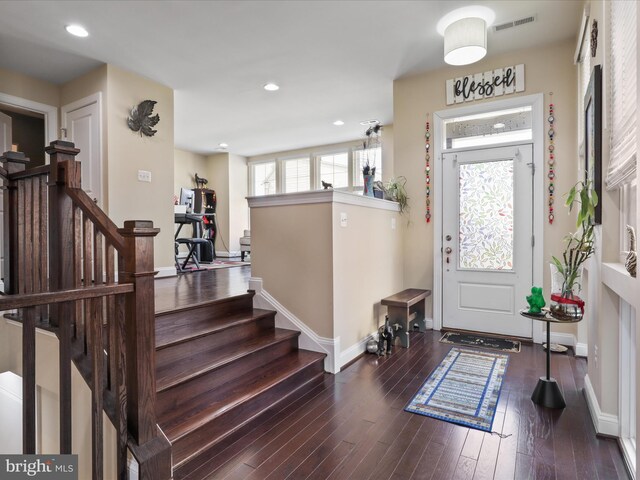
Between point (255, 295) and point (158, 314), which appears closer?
point (158, 314)

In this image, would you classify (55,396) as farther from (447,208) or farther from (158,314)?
(447,208)

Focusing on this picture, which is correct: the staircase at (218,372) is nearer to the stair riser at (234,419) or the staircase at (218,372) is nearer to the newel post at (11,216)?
the stair riser at (234,419)

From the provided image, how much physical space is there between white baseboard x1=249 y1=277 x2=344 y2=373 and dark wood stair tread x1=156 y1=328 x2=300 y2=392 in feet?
1.09

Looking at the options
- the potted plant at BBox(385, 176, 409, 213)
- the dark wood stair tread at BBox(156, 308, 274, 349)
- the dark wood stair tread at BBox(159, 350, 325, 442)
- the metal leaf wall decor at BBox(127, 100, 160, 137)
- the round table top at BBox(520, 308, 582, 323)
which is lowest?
the dark wood stair tread at BBox(159, 350, 325, 442)

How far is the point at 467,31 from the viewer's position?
317 centimetres

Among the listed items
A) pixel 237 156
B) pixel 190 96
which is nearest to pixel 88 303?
pixel 190 96

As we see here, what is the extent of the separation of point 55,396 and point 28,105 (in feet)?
13.1

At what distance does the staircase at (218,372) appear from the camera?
1.88m

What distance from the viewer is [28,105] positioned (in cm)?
445

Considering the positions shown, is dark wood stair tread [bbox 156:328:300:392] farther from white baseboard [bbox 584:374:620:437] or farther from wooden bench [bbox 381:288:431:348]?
white baseboard [bbox 584:374:620:437]

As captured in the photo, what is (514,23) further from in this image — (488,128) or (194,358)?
(194,358)

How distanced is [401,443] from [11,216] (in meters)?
2.85

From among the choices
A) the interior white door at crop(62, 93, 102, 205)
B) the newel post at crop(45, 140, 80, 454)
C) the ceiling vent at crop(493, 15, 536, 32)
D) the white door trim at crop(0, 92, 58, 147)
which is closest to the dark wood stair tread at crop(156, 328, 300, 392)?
the newel post at crop(45, 140, 80, 454)

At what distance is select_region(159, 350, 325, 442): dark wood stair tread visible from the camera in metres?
1.87
